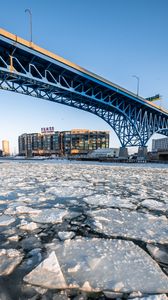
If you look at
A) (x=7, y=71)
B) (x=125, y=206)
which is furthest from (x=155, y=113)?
(x=125, y=206)

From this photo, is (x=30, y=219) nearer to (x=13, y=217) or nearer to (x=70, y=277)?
(x=13, y=217)

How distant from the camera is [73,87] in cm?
2198

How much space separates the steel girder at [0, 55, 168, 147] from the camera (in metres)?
17.0

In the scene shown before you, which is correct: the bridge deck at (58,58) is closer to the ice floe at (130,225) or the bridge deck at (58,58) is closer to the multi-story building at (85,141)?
the ice floe at (130,225)

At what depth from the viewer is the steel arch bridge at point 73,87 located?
13977 mm

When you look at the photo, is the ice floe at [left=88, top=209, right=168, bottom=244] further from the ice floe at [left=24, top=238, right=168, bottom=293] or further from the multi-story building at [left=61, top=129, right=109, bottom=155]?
the multi-story building at [left=61, top=129, right=109, bottom=155]

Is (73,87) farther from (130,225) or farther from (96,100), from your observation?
(130,225)

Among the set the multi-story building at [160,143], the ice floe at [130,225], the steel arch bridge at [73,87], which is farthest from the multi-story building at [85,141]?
the ice floe at [130,225]

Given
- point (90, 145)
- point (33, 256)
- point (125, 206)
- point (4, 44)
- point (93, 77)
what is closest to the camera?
point (33, 256)

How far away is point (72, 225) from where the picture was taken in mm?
2127

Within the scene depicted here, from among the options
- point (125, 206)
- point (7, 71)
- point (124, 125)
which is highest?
point (7, 71)

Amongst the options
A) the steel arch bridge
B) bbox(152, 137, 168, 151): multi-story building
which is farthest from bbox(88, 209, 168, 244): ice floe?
bbox(152, 137, 168, 151): multi-story building

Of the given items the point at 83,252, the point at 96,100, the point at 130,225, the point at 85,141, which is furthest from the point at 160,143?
the point at 83,252

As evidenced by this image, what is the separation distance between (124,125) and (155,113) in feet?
30.5
